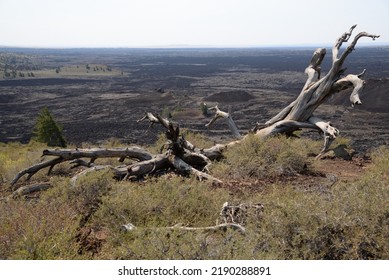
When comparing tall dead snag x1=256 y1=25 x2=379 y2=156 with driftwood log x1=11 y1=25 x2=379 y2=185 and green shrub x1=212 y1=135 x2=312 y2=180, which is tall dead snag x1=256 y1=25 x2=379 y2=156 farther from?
green shrub x1=212 y1=135 x2=312 y2=180

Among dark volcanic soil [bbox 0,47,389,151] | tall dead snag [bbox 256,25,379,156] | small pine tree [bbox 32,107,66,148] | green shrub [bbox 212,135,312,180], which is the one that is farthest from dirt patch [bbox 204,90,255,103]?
green shrub [bbox 212,135,312,180]

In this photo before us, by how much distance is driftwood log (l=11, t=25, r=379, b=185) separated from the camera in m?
8.80

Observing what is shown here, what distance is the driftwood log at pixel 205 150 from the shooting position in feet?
28.9

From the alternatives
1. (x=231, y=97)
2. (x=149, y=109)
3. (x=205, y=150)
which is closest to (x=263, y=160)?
(x=205, y=150)

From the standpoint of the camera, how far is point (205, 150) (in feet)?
33.1

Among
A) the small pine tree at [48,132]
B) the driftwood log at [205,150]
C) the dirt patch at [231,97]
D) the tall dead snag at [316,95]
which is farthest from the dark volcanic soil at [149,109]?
the driftwood log at [205,150]

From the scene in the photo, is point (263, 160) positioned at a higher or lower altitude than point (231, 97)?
higher

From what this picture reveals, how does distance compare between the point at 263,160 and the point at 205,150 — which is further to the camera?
the point at 205,150

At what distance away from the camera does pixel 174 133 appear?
884cm

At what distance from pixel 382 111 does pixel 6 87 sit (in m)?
67.1

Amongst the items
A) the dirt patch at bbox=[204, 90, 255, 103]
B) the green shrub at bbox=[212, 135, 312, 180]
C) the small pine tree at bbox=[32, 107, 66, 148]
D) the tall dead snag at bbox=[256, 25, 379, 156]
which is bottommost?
the dirt patch at bbox=[204, 90, 255, 103]

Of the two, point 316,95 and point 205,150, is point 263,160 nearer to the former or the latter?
point 205,150

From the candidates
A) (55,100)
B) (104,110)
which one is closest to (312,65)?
(104,110)

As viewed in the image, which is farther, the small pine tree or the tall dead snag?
the small pine tree
